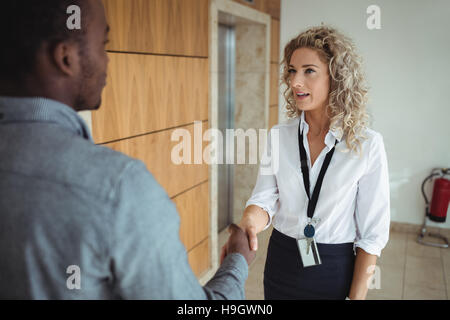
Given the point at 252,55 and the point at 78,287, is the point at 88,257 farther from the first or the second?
the point at 252,55

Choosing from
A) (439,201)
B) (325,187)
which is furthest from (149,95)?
(439,201)

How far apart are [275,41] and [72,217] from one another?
5266 mm

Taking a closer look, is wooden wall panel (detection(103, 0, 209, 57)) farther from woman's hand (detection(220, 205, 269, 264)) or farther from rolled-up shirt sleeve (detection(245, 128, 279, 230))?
woman's hand (detection(220, 205, 269, 264))

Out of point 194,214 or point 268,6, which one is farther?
point 268,6

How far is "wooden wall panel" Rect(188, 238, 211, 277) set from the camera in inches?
143

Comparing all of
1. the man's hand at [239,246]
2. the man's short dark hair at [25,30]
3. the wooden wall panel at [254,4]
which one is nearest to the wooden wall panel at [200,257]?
the man's hand at [239,246]

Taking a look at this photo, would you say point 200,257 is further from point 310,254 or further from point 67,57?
point 67,57

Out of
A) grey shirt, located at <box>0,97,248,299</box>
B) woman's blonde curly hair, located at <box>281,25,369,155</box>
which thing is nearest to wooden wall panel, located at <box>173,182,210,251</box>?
woman's blonde curly hair, located at <box>281,25,369,155</box>

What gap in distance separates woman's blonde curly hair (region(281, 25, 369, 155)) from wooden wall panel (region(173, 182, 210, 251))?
5.92 ft

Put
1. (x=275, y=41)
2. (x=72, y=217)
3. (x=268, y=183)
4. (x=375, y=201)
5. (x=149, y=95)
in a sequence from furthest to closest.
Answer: (x=275, y=41)
(x=149, y=95)
(x=268, y=183)
(x=375, y=201)
(x=72, y=217)

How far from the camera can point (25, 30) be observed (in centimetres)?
75

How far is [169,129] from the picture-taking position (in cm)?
303
